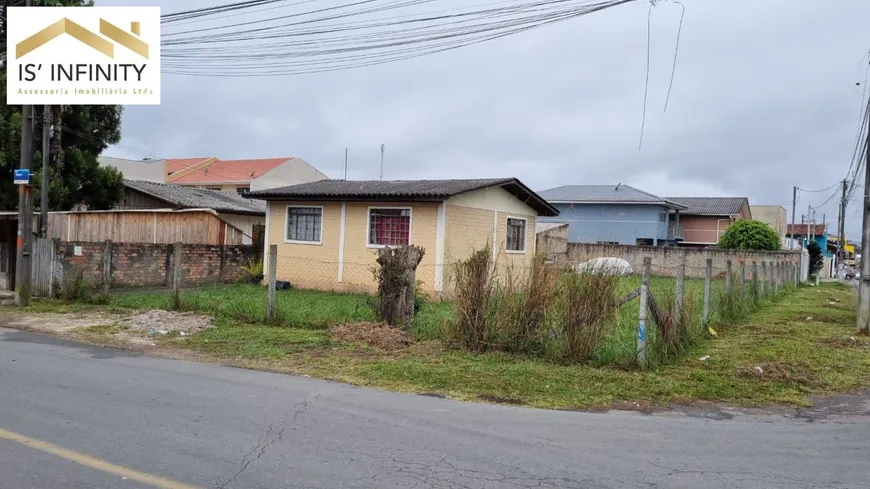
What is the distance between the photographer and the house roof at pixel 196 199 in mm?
26984

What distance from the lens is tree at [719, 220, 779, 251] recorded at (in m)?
41.0

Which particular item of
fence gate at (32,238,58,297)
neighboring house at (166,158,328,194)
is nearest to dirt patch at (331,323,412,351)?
fence gate at (32,238,58,297)

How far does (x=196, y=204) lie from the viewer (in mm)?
27094

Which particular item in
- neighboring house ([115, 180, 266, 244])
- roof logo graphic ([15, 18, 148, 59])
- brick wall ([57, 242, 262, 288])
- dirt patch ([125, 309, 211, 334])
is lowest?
dirt patch ([125, 309, 211, 334])

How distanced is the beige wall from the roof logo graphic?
22.8 ft

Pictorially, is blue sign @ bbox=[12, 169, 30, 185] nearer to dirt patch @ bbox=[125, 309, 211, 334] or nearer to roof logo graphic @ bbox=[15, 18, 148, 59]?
A: roof logo graphic @ bbox=[15, 18, 148, 59]

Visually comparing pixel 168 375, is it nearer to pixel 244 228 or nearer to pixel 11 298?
pixel 11 298

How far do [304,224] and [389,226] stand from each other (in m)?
3.22

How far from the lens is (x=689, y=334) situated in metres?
10.6

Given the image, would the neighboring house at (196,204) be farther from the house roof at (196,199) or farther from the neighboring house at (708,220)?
the neighboring house at (708,220)

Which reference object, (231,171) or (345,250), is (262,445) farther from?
(231,171)

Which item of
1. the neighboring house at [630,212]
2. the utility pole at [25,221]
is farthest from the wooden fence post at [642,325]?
the neighboring house at [630,212]

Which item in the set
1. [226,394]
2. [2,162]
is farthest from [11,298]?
[226,394]

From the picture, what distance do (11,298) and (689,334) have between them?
14.3 meters
